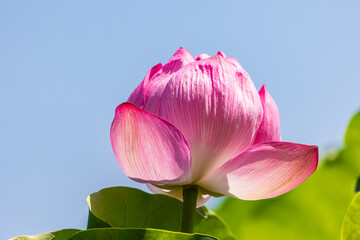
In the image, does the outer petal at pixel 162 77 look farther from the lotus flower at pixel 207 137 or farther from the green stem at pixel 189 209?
the green stem at pixel 189 209

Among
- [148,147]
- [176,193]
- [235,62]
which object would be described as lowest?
[176,193]

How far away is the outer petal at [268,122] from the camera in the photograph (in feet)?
2.26

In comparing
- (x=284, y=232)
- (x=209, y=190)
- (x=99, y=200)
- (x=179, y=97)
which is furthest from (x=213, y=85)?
(x=284, y=232)

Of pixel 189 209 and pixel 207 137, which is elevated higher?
pixel 207 137

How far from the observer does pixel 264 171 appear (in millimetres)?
670

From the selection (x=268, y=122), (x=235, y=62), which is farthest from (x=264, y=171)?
(x=235, y=62)

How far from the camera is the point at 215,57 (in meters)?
0.70

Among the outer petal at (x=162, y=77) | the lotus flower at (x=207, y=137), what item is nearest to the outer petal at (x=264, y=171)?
the lotus flower at (x=207, y=137)

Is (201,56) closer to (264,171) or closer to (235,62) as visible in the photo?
(235,62)

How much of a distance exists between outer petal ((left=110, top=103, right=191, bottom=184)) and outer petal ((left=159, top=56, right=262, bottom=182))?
0.03 metres

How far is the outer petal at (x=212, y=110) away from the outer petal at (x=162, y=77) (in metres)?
0.02

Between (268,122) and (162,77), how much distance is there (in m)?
0.17

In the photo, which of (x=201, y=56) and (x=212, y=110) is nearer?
(x=212, y=110)

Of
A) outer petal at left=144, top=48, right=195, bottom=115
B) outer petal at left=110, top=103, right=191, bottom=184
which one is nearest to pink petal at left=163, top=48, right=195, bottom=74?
outer petal at left=144, top=48, right=195, bottom=115
